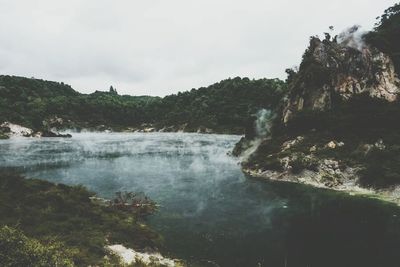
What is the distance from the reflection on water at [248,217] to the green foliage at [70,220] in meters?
3.25

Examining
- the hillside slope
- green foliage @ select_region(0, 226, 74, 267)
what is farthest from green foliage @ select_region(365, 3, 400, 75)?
green foliage @ select_region(0, 226, 74, 267)

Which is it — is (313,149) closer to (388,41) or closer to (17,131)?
(388,41)

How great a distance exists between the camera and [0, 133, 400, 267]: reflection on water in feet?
107

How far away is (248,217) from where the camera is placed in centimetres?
4350

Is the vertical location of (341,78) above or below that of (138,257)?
above

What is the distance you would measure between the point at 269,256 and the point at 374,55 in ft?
220

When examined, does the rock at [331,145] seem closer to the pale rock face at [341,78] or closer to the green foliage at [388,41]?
the pale rock face at [341,78]

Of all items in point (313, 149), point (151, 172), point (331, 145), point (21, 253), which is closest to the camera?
point (21, 253)

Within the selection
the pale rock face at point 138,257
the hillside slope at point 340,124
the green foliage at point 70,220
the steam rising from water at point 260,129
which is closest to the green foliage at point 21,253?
the green foliage at point 70,220

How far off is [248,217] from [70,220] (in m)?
18.2

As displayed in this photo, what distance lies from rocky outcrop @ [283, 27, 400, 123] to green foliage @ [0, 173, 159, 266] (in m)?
54.7

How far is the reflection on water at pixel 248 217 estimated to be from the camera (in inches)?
1280

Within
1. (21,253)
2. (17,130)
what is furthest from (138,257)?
(17,130)

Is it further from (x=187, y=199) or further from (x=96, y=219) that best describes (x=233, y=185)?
(x=96, y=219)
